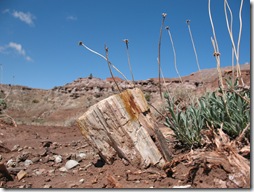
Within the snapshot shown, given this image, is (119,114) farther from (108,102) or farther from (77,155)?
(77,155)

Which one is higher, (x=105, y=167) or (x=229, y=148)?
(x=229, y=148)

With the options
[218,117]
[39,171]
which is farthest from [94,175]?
[218,117]

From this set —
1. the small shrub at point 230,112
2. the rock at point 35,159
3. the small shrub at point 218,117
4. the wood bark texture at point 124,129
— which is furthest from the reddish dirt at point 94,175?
the small shrub at point 230,112

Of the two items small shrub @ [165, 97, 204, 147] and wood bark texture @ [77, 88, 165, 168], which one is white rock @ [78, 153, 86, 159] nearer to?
wood bark texture @ [77, 88, 165, 168]

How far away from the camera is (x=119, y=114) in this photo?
3.12 m

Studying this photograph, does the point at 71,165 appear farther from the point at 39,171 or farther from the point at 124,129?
the point at 124,129

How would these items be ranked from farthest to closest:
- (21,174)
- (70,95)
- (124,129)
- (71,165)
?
(70,95)
(71,165)
(21,174)
(124,129)

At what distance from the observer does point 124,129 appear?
10.1 ft

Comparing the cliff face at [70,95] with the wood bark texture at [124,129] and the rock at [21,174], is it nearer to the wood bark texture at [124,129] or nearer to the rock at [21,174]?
the rock at [21,174]

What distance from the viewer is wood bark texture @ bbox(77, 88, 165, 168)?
119 inches

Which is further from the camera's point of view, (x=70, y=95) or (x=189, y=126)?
(x=70, y=95)

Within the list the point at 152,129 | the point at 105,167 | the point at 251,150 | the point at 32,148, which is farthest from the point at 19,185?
the point at 251,150

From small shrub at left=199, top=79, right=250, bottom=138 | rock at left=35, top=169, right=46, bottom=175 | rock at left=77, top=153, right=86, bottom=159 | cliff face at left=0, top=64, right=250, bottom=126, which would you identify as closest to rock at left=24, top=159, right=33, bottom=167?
rock at left=35, top=169, right=46, bottom=175

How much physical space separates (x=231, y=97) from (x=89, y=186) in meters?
1.83
